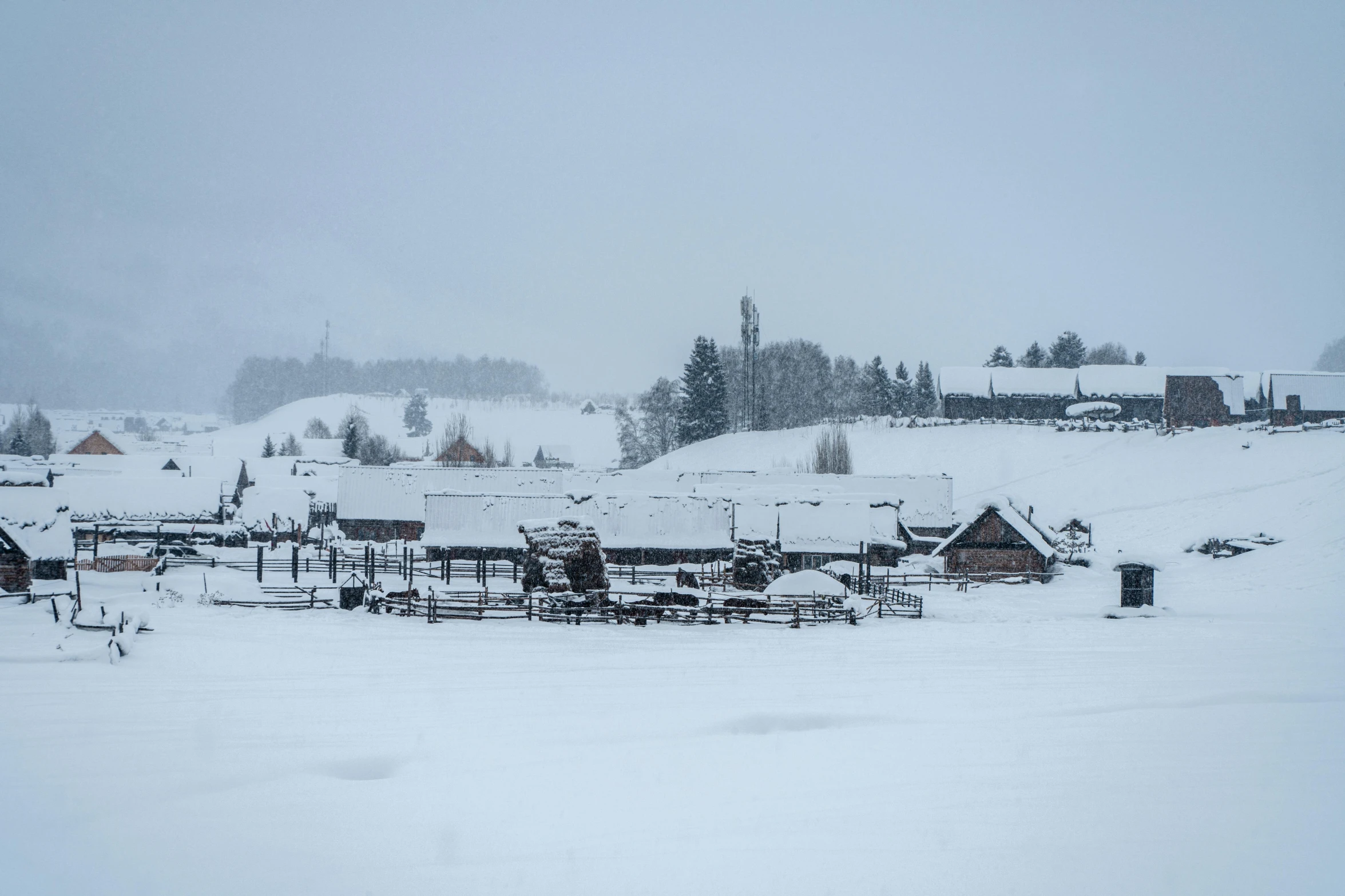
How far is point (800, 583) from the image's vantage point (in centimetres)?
2505

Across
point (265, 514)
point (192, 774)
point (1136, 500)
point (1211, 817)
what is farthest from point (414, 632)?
point (1136, 500)

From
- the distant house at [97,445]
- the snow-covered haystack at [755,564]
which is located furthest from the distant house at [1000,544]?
the distant house at [97,445]

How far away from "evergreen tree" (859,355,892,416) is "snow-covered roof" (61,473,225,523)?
205 ft

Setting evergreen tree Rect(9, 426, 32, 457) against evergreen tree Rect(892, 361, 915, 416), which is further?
evergreen tree Rect(892, 361, 915, 416)

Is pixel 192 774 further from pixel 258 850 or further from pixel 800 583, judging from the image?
pixel 800 583

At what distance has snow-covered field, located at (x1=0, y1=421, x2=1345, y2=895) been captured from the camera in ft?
26.8

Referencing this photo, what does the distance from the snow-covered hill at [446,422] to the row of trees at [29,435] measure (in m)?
19.7

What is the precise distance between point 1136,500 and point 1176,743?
129ft

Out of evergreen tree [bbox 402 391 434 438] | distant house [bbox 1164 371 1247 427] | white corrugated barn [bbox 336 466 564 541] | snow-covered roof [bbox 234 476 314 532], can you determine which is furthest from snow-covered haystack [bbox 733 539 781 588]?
evergreen tree [bbox 402 391 434 438]

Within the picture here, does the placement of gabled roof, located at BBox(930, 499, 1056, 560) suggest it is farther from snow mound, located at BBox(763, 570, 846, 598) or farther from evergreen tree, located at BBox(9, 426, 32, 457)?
evergreen tree, located at BBox(9, 426, 32, 457)

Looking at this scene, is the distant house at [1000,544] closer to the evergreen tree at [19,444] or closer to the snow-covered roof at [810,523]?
the snow-covered roof at [810,523]

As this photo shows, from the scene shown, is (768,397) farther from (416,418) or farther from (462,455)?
(416,418)

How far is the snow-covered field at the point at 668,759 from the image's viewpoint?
26.8ft

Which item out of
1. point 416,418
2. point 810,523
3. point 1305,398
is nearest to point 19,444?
point 810,523
